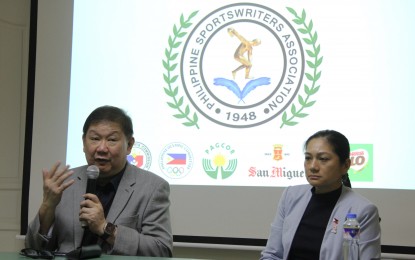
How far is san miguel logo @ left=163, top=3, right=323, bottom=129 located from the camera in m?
3.59

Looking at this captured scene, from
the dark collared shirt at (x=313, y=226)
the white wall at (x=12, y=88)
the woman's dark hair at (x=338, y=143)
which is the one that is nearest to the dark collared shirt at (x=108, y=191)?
the dark collared shirt at (x=313, y=226)

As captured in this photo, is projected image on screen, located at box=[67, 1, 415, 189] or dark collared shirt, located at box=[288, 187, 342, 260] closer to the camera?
dark collared shirt, located at box=[288, 187, 342, 260]

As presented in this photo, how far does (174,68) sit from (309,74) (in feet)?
2.93

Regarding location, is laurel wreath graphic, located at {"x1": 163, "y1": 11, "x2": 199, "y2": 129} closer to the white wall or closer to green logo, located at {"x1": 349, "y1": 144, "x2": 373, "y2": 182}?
green logo, located at {"x1": 349, "y1": 144, "x2": 373, "y2": 182}

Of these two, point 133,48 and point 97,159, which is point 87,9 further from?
point 97,159

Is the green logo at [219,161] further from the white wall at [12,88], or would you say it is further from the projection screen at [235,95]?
the white wall at [12,88]

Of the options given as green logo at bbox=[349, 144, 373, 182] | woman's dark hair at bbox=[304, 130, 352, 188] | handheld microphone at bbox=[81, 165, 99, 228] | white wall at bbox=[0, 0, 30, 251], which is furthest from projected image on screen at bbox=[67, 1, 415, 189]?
handheld microphone at bbox=[81, 165, 99, 228]

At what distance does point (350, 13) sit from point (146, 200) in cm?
189

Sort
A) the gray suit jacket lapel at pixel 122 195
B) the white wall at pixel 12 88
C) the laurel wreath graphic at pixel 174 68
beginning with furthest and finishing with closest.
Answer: the white wall at pixel 12 88 < the laurel wreath graphic at pixel 174 68 < the gray suit jacket lapel at pixel 122 195

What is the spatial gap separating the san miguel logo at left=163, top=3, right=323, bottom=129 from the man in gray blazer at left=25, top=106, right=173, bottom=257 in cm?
123

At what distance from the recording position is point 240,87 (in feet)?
12.0

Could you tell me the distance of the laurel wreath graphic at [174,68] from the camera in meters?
3.74

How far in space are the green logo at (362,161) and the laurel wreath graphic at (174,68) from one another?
3.59ft

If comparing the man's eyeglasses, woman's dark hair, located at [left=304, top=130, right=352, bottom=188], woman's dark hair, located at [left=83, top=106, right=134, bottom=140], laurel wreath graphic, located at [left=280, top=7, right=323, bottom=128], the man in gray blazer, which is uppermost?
laurel wreath graphic, located at [left=280, top=7, right=323, bottom=128]
